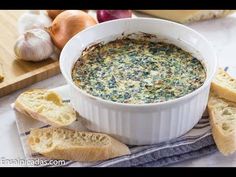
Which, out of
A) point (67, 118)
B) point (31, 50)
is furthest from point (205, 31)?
point (67, 118)

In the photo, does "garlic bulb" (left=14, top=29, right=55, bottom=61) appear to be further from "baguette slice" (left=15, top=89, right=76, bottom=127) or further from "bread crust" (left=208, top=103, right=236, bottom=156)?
"bread crust" (left=208, top=103, right=236, bottom=156)

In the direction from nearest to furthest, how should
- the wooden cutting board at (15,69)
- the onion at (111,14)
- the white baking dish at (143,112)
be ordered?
the white baking dish at (143,112), the wooden cutting board at (15,69), the onion at (111,14)

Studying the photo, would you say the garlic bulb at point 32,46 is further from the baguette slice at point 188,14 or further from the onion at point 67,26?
the baguette slice at point 188,14

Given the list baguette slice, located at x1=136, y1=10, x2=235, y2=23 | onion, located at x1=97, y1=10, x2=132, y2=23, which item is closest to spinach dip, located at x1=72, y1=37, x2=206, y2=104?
onion, located at x1=97, y1=10, x2=132, y2=23

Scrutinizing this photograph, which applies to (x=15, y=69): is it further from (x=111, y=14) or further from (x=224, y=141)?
(x=224, y=141)

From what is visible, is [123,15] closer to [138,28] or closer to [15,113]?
[138,28]

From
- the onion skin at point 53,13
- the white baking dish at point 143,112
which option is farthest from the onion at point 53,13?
the white baking dish at point 143,112
